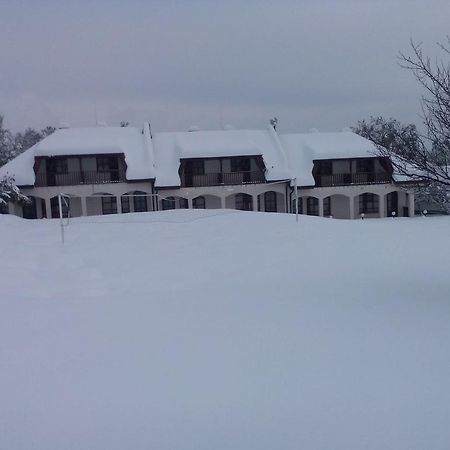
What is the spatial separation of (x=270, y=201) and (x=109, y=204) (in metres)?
9.91

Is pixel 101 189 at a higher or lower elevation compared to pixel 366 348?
higher

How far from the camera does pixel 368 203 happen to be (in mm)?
30156

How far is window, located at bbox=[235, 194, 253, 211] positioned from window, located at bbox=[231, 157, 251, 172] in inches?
68.0

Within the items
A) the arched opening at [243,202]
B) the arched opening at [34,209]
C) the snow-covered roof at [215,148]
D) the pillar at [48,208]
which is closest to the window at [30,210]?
the arched opening at [34,209]

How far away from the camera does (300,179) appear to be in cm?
2755

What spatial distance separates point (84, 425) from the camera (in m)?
4.32

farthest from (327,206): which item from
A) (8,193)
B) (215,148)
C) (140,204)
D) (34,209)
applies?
(8,193)

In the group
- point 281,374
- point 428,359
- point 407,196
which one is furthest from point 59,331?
point 407,196

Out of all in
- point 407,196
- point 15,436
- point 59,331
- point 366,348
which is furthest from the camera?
point 407,196

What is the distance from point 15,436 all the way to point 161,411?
132cm

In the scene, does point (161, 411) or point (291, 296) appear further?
point (291, 296)

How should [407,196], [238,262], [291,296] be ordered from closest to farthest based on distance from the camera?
[291,296] → [238,262] → [407,196]

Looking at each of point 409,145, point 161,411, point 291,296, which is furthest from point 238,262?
point 161,411

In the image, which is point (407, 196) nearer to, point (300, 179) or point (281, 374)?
point (300, 179)
